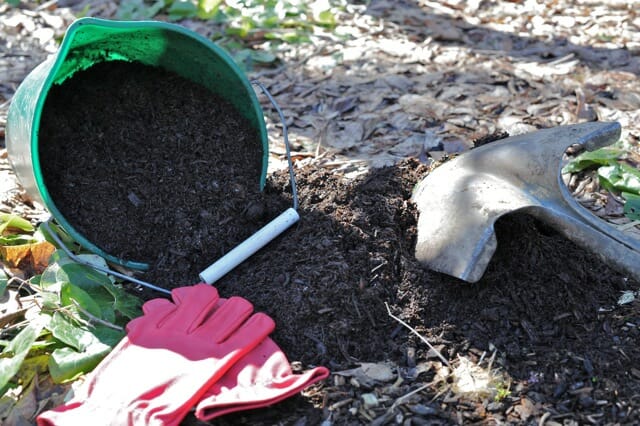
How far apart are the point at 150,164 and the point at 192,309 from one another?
2.53 feet

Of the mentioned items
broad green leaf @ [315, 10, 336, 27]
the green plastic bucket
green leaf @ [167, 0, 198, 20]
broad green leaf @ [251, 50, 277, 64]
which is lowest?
broad green leaf @ [251, 50, 277, 64]

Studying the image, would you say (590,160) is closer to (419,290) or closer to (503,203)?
(503,203)

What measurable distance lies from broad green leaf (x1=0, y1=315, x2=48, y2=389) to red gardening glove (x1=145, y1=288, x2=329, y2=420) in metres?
0.62

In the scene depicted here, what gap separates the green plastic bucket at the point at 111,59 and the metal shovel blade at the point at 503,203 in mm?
746

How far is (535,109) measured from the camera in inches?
151

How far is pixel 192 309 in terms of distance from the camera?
2.41 m

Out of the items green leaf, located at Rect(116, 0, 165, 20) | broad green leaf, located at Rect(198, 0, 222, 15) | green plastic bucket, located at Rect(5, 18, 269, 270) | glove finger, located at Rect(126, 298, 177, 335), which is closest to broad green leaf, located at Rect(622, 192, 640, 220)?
green plastic bucket, located at Rect(5, 18, 269, 270)

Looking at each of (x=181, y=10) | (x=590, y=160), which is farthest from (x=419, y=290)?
(x=181, y=10)

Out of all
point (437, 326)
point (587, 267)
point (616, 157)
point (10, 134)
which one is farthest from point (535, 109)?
point (10, 134)

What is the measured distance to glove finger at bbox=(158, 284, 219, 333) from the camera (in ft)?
7.78

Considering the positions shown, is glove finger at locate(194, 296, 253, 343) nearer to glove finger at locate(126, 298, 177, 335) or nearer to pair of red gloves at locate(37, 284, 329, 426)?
pair of red gloves at locate(37, 284, 329, 426)

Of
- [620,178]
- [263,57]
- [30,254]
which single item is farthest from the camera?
[263,57]

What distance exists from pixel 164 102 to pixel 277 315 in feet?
3.69

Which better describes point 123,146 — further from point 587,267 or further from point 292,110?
point 587,267
